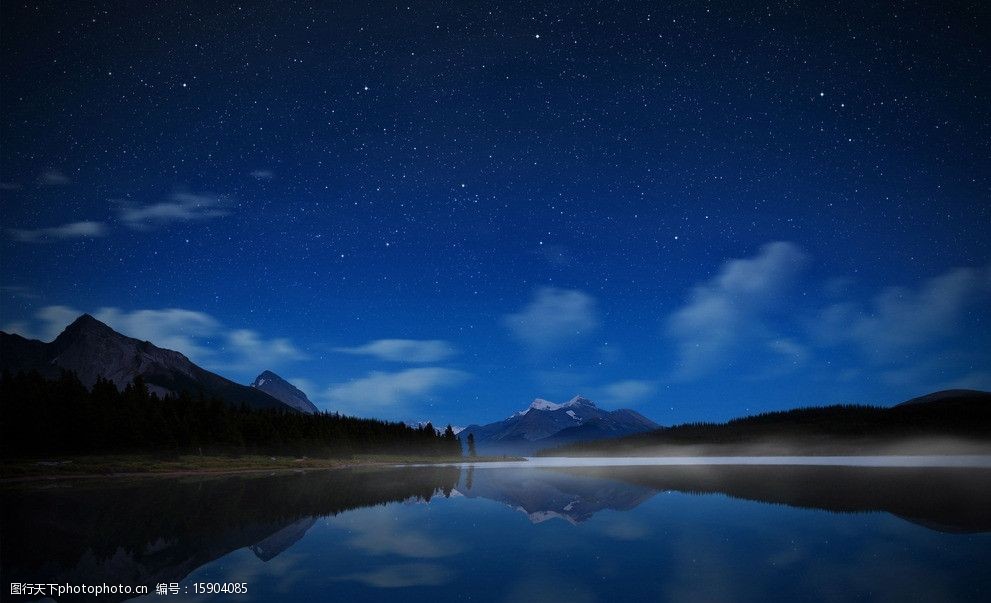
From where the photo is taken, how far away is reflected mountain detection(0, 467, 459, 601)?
1431 cm

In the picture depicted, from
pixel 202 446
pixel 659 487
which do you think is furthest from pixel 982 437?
pixel 202 446

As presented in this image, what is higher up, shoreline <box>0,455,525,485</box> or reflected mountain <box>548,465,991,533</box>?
reflected mountain <box>548,465,991,533</box>

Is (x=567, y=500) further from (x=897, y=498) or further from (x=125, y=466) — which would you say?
(x=125, y=466)

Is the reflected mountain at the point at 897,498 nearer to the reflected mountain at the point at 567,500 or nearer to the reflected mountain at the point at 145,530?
the reflected mountain at the point at 567,500

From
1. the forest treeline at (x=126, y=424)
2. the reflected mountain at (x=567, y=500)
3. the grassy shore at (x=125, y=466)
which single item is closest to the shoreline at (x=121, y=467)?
the grassy shore at (x=125, y=466)

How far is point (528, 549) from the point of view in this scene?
16688 millimetres

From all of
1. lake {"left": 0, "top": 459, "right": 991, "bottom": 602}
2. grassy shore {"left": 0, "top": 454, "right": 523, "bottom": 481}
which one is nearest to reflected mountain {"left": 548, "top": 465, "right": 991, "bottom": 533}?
lake {"left": 0, "top": 459, "right": 991, "bottom": 602}

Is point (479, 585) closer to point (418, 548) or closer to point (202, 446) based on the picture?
point (418, 548)

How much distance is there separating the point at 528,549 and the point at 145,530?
13808 mm

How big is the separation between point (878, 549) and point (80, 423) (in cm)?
9544

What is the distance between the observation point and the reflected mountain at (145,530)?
47.0 ft

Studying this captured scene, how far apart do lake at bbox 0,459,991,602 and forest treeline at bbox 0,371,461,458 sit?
61.0 meters

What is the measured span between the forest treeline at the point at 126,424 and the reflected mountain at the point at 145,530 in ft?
171

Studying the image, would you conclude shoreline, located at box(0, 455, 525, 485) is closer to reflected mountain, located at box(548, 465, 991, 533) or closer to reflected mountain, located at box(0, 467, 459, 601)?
reflected mountain, located at box(0, 467, 459, 601)
